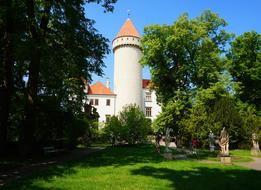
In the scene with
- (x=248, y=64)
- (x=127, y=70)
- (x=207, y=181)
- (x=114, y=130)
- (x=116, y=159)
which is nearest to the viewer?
(x=207, y=181)

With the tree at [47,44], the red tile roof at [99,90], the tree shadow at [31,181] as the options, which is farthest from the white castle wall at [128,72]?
the tree shadow at [31,181]

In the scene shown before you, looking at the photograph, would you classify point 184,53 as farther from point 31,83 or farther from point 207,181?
point 207,181

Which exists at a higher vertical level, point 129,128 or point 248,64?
point 248,64

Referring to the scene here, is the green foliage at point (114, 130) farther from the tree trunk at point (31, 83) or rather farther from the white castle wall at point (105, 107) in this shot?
the tree trunk at point (31, 83)

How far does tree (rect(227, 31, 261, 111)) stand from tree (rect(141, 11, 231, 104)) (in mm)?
6855

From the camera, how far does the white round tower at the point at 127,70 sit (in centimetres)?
7031

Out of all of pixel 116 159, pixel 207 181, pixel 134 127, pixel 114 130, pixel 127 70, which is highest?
pixel 127 70

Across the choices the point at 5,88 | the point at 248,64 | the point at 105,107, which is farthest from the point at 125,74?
the point at 5,88

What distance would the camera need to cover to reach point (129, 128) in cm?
4778

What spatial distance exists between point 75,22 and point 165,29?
20.3 m

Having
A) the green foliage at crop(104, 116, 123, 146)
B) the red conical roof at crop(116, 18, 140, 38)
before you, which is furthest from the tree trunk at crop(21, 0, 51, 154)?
the red conical roof at crop(116, 18, 140, 38)

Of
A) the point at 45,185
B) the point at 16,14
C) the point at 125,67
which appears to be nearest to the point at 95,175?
the point at 45,185

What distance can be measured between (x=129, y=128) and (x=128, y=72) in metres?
23.8

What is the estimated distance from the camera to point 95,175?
12914 mm
